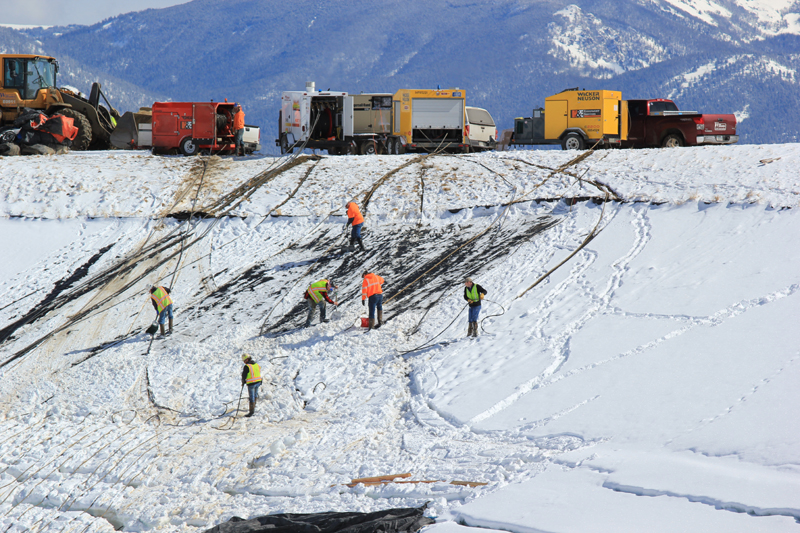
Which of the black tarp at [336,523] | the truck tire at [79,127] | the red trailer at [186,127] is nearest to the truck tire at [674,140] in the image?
the red trailer at [186,127]

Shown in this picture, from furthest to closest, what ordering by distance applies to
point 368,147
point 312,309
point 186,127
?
point 368,147 → point 186,127 → point 312,309

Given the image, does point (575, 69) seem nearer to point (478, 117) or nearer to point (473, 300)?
point (478, 117)

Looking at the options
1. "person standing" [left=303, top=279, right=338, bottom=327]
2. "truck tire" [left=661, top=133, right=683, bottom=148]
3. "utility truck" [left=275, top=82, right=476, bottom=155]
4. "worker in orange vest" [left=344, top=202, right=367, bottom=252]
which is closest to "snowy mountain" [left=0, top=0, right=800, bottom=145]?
"truck tire" [left=661, top=133, right=683, bottom=148]

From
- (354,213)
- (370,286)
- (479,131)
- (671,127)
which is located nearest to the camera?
(370,286)

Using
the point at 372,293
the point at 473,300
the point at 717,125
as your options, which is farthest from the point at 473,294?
the point at 717,125

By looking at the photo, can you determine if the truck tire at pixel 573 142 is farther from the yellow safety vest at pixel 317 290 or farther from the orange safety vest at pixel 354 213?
the yellow safety vest at pixel 317 290

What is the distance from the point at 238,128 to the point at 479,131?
29.9 ft

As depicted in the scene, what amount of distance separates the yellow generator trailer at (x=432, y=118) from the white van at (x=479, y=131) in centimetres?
61

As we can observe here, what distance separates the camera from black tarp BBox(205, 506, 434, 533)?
629 cm

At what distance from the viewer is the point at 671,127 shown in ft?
69.3

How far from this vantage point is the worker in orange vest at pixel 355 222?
1538cm

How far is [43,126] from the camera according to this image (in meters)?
22.2

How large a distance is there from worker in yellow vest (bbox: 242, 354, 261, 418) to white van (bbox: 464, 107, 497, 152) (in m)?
15.2

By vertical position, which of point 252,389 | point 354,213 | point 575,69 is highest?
point 575,69
